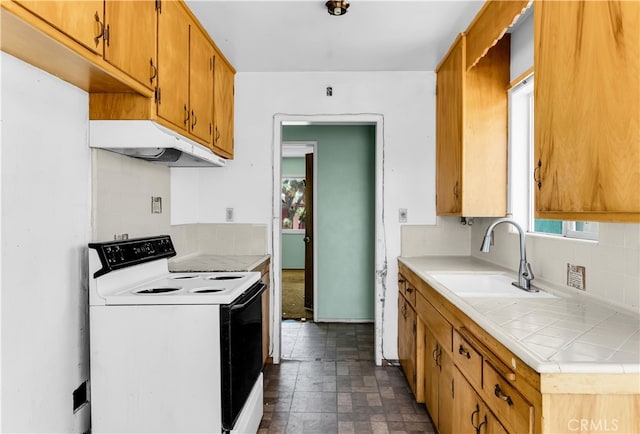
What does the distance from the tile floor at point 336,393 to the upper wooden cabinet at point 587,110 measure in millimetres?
1608

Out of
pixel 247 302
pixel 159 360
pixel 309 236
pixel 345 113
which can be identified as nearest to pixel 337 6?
pixel 345 113

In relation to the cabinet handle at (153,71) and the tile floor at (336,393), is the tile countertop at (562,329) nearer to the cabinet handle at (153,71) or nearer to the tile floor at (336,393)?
the tile floor at (336,393)

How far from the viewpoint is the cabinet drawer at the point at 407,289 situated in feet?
9.14

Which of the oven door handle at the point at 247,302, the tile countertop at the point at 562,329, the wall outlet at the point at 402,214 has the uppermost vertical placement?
the wall outlet at the point at 402,214

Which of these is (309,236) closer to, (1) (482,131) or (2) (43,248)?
(1) (482,131)

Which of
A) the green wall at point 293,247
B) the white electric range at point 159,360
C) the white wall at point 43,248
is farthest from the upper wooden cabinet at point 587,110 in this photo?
the green wall at point 293,247

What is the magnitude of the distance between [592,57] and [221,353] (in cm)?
177

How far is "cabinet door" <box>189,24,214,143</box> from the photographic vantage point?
2455 millimetres

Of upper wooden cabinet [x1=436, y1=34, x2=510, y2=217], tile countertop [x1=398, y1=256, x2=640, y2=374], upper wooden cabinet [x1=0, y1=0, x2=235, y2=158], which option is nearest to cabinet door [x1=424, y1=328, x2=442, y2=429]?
tile countertop [x1=398, y1=256, x2=640, y2=374]

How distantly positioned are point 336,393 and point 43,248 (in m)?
2.04

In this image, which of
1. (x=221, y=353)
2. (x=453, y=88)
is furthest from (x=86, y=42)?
(x=453, y=88)

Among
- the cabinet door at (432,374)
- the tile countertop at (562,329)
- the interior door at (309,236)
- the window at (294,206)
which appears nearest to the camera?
the tile countertop at (562,329)

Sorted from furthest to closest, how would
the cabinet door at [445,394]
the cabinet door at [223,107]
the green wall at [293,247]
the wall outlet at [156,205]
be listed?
the green wall at [293,247]
the cabinet door at [223,107]
the wall outlet at [156,205]
the cabinet door at [445,394]

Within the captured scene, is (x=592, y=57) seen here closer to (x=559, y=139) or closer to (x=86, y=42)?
(x=559, y=139)
